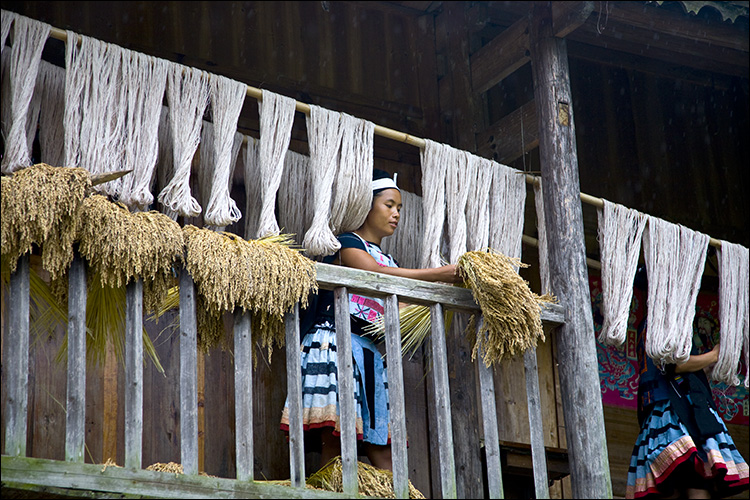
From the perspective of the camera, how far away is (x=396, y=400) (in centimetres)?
439

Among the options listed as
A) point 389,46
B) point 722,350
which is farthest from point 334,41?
point 722,350

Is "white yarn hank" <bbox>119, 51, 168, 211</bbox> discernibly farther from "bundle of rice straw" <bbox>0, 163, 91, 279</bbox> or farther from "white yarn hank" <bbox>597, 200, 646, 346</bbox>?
"white yarn hank" <bbox>597, 200, 646, 346</bbox>

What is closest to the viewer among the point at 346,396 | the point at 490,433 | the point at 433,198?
the point at 346,396

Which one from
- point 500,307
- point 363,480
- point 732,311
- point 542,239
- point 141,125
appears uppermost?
point 141,125

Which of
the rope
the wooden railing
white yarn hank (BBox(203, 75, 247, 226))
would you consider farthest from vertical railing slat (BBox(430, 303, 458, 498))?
the rope

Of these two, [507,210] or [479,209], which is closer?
[479,209]

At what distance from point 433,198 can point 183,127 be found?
1276 mm

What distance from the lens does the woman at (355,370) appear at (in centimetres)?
475

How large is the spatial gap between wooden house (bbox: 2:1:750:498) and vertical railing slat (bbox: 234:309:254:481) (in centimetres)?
2

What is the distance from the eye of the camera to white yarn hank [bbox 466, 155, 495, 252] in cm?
520

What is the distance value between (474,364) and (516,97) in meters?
1.91

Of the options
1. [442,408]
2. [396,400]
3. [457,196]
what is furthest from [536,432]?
[457,196]

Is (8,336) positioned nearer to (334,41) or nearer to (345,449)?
(345,449)

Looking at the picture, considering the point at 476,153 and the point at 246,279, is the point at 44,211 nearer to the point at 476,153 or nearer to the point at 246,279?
the point at 246,279
